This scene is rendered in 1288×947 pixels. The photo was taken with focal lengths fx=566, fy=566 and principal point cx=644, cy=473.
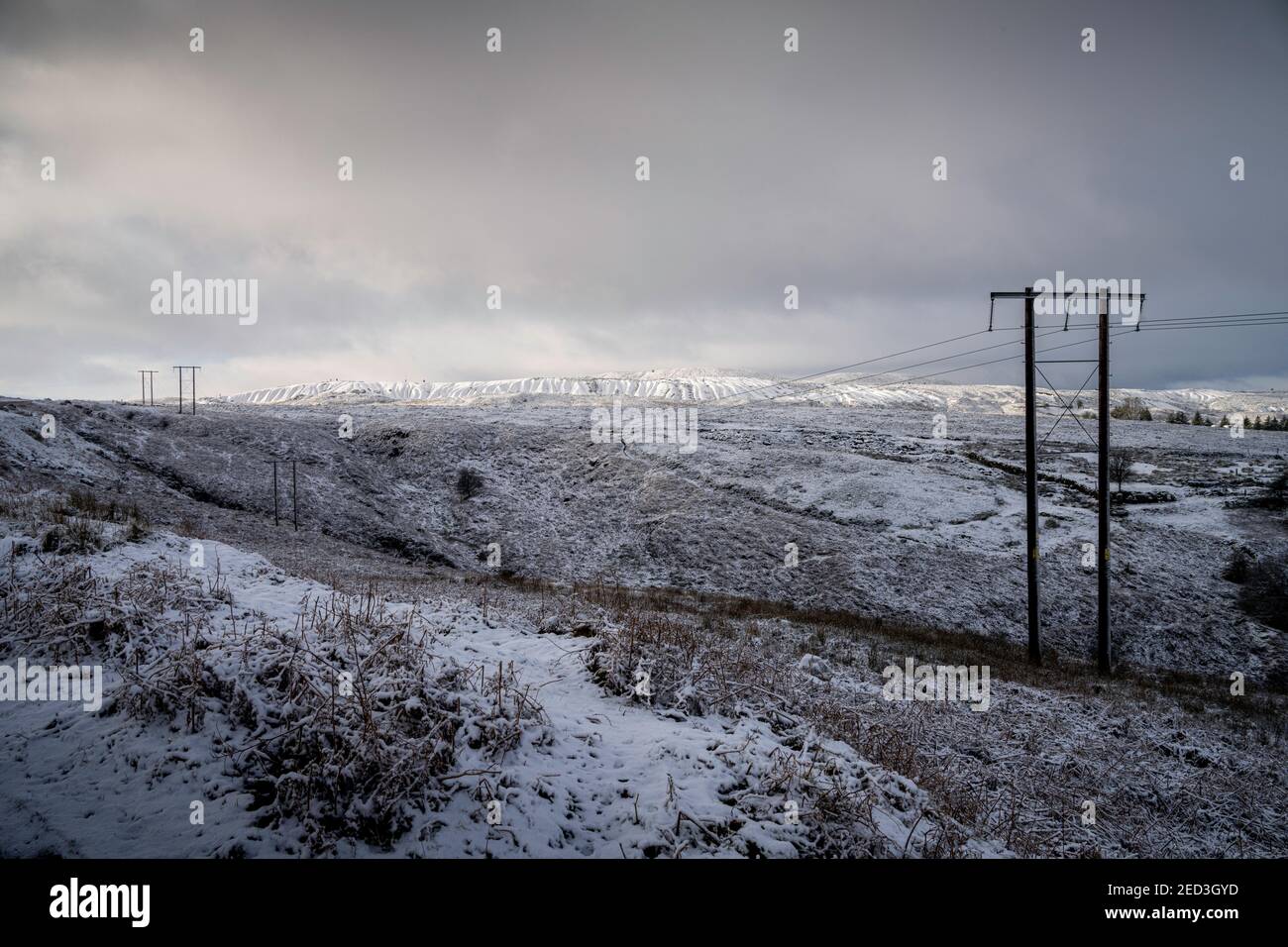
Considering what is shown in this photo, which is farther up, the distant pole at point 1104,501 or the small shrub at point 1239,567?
the distant pole at point 1104,501

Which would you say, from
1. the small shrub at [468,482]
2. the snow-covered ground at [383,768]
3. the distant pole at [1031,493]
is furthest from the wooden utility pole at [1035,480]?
the small shrub at [468,482]

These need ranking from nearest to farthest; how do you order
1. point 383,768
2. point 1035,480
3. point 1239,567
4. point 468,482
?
point 383,768 → point 1035,480 → point 1239,567 → point 468,482

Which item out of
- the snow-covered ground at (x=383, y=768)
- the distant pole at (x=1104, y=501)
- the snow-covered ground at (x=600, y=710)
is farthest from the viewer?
the distant pole at (x=1104, y=501)

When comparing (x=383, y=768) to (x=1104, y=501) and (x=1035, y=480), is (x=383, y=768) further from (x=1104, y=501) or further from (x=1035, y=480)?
(x=1104, y=501)

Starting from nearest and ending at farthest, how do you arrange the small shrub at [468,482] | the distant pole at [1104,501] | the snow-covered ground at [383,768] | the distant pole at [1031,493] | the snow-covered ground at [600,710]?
the snow-covered ground at [383,768] → the snow-covered ground at [600,710] → the distant pole at [1104,501] → the distant pole at [1031,493] → the small shrub at [468,482]

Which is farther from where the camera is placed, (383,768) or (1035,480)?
(1035,480)

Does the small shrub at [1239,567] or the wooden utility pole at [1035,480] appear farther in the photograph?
the small shrub at [1239,567]

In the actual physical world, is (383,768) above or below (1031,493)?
below

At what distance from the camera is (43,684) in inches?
222

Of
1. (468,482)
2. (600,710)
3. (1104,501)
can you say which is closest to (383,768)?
(600,710)

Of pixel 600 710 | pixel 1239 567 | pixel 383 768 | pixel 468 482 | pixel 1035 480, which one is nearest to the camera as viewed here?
pixel 383 768

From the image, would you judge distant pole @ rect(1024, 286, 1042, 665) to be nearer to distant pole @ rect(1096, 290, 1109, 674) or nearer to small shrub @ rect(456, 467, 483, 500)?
distant pole @ rect(1096, 290, 1109, 674)

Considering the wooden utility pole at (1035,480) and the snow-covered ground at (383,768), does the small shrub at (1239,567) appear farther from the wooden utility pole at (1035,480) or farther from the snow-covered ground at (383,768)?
the snow-covered ground at (383,768)

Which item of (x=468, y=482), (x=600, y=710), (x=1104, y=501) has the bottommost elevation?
(x=600, y=710)
